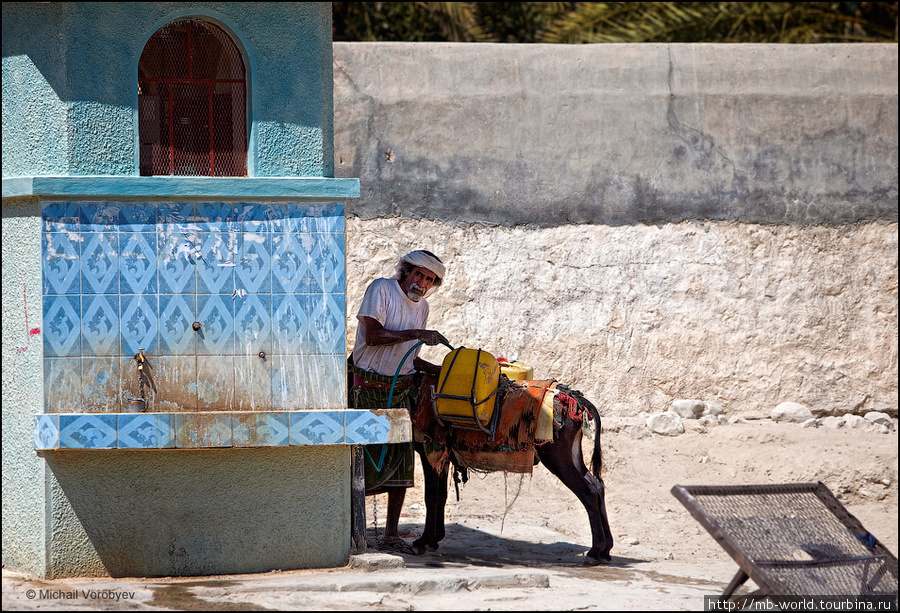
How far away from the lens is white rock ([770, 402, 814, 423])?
10.3m

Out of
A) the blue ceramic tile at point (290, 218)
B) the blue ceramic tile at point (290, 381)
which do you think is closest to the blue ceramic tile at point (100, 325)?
the blue ceramic tile at point (290, 381)

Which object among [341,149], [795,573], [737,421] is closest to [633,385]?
[737,421]

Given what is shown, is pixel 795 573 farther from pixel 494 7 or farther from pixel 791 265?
pixel 494 7

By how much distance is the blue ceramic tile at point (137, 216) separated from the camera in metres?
5.93

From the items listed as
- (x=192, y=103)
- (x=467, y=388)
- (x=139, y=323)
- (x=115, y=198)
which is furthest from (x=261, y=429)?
(x=192, y=103)

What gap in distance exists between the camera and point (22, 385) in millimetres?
6062

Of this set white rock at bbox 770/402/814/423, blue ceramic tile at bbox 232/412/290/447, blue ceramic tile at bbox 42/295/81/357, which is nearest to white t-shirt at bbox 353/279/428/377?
blue ceramic tile at bbox 232/412/290/447

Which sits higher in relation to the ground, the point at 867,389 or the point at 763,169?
the point at 763,169

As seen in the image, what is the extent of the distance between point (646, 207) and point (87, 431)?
5867 mm

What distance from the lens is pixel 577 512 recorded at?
912cm

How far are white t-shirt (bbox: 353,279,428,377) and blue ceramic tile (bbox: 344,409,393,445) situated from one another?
0.99 metres

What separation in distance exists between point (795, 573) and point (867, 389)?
5561 mm

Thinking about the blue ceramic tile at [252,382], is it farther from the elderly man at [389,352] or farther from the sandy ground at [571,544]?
the elderly man at [389,352]

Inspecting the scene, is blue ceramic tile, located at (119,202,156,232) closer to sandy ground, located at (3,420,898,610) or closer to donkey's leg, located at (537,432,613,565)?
sandy ground, located at (3,420,898,610)
